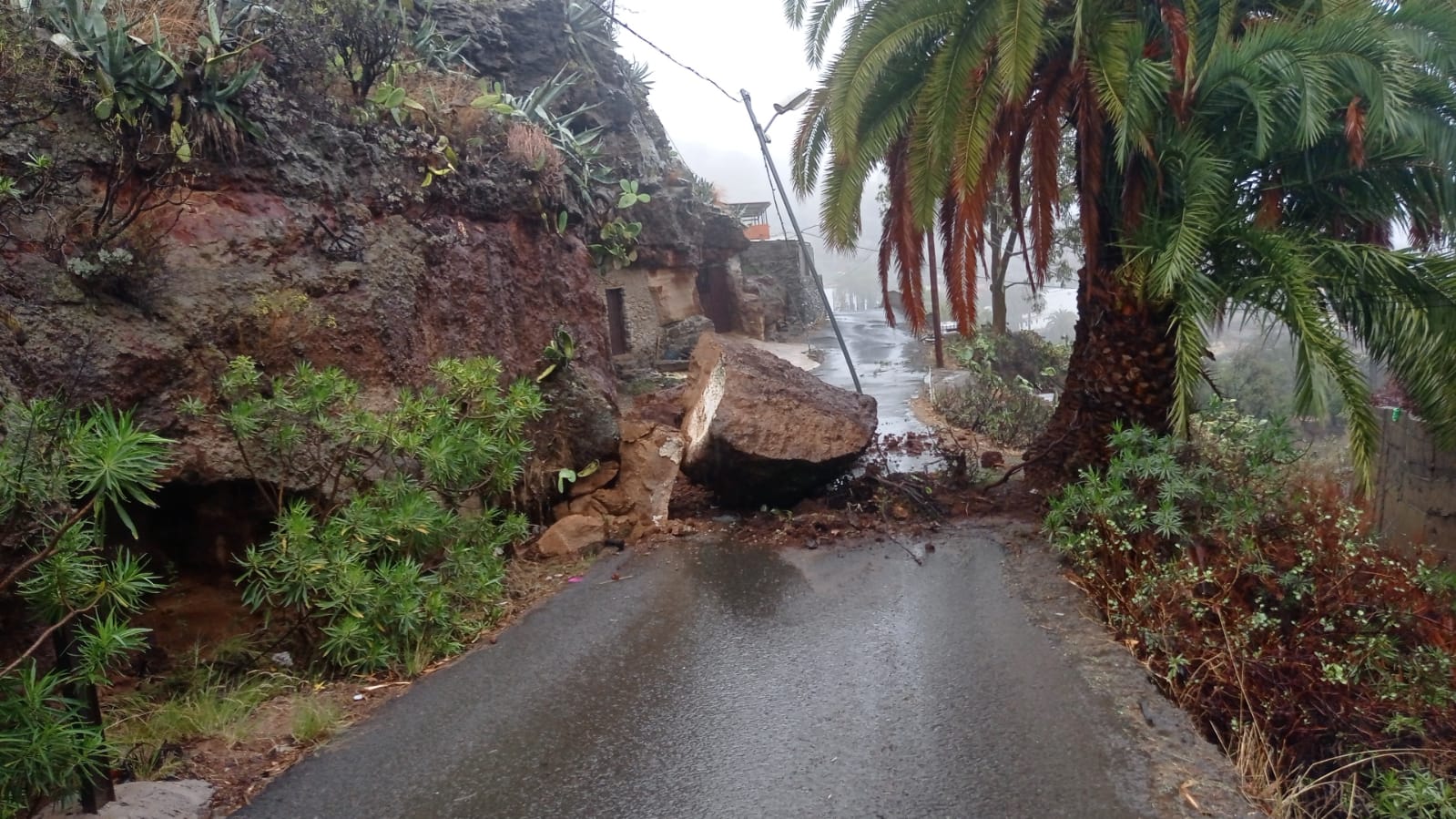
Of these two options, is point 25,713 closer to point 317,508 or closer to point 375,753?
point 375,753

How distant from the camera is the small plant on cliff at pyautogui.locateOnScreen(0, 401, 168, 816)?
3.07 metres

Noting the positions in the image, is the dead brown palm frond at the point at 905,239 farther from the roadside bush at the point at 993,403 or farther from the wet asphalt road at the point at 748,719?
the wet asphalt road at the point at 748,719

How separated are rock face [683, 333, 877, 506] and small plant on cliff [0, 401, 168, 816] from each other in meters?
5.07

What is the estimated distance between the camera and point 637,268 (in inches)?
729

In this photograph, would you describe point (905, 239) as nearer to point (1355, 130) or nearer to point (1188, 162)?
point (1188, 162)

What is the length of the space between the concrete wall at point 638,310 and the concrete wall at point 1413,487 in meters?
12.1

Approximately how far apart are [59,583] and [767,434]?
Answer: 5533 mm

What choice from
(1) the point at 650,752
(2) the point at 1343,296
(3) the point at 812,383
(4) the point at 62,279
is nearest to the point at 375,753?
(1) the point at 650,752

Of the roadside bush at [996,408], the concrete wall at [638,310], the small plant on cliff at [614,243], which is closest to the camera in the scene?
the small plant on cliff at [614,243]

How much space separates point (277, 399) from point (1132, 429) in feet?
19.4

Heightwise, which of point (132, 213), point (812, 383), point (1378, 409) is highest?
point (132, 213)

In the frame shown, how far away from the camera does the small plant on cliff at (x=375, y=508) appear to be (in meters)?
5.02

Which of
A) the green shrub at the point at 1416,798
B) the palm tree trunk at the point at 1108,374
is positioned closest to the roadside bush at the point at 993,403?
the palm tree trunk at the point at 1108,374

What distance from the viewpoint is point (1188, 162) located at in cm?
707
